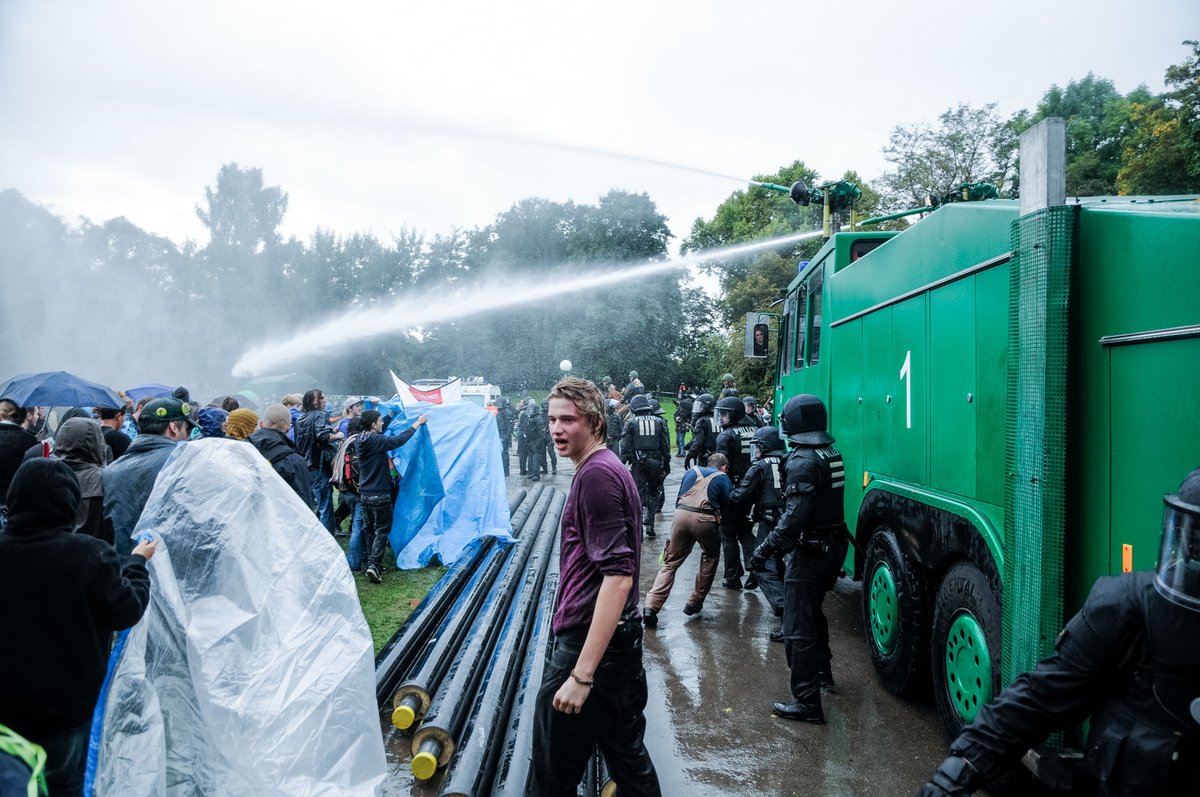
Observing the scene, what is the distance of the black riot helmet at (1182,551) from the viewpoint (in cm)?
171

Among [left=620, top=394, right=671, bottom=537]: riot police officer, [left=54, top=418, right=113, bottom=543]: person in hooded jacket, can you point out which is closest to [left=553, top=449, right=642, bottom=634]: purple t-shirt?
[left=54, top=418, right=113, bottom=543]: person in hooded jacket

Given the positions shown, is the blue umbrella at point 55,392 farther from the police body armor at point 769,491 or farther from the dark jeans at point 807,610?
the dark jeans at point 807,610

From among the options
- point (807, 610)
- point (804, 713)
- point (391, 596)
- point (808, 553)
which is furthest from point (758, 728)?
point (391, 596)

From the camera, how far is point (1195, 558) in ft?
5.62

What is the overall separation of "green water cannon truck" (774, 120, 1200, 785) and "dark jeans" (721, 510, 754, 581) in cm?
154

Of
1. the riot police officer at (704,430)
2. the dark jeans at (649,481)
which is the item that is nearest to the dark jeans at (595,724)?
the riot police officer at (704,430)

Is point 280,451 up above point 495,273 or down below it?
below

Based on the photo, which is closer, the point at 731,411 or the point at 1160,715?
the point at 1160,715

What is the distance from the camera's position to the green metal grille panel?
2.95 metres

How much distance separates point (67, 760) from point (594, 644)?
1.87m

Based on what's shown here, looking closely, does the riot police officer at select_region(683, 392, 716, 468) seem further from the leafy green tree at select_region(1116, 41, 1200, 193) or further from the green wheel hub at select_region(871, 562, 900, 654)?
the leafy green tree at select_region(1116, 41, 1200, 193)

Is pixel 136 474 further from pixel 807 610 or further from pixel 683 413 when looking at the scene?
pixel 683 413

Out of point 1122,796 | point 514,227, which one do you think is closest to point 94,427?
point 1122,796

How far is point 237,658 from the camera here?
299cm
